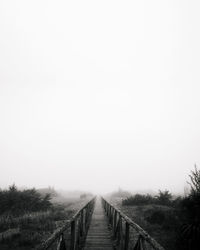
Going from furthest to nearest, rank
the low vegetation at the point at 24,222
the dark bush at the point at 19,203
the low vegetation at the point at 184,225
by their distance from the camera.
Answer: the dark bush at the point at 19,203 < the low vegetation at the point at 24,222 < the low vegetation at the point at 184,225

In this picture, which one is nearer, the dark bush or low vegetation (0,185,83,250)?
low vegetation (0,185,83,250)

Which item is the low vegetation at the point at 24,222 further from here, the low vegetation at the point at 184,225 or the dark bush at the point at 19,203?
the low vegetation at the point at 184,225

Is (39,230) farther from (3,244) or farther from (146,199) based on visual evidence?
(146,199)

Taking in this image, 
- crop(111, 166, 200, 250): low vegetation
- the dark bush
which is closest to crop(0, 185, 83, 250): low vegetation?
the dark bush

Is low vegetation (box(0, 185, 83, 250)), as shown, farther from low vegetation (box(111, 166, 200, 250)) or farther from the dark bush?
low vegetation (box(111, 166, 200, 250))

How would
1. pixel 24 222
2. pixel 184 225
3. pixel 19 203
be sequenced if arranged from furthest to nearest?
pixel 19 203, pixel 24 222, pixel 184 225

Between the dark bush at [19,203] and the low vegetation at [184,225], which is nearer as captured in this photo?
the low vegetation at [184,225]

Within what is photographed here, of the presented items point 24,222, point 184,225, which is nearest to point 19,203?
point 24,222

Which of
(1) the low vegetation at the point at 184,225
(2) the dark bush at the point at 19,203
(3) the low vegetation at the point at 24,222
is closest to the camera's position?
(1) the low vegetation at the point at 184,225

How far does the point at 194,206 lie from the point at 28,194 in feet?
46.9

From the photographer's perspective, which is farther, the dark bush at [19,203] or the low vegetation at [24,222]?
the dark bush at [19,203]

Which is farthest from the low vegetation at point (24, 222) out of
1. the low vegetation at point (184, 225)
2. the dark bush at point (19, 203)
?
the low vegetation at point (184, 225)

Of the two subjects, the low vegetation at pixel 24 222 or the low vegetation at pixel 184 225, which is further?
the low vegetation at pixel 24 222

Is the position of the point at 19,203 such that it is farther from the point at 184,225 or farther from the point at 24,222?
the point at 184,225
